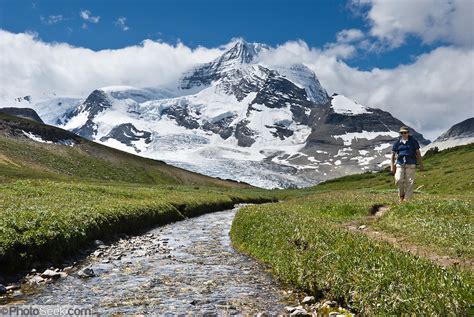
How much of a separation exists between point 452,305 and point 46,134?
20464cm

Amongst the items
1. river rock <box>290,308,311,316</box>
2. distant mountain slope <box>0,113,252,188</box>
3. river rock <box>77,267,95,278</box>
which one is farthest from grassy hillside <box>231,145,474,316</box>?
distant mountain slope <box>0,113,252,188</box>

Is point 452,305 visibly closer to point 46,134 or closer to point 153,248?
point 153,248

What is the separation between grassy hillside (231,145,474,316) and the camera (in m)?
8.87

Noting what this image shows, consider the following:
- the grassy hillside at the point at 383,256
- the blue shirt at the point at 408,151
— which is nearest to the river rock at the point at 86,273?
the grassy hillside at the point at 383,256

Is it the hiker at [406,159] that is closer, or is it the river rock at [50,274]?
the river rock at [50,274]

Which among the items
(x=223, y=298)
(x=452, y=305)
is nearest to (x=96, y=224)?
(x=223, y=298)

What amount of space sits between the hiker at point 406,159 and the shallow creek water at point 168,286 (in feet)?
40.4

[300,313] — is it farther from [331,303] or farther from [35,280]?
[35,280]

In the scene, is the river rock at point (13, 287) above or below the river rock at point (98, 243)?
below

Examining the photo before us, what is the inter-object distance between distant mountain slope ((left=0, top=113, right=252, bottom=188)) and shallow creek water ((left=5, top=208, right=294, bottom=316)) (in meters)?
119

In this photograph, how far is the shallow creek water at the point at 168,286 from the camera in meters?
13.1

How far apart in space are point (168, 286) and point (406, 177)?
18557mm

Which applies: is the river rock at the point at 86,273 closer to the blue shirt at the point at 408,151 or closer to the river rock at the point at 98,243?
the river rock at the point at 98,243

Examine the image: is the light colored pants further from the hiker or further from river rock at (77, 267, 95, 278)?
river rock at (77, 267, 95, 278)
